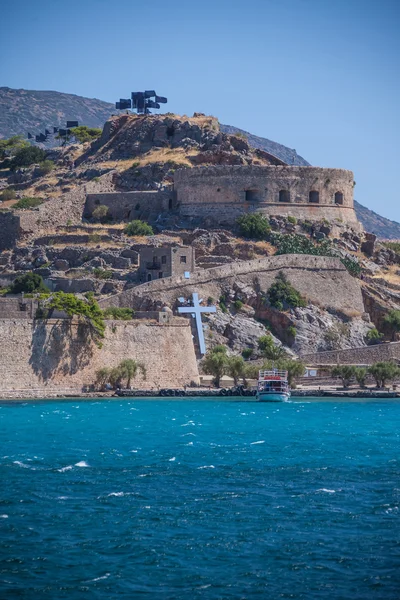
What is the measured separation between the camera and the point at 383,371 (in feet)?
216

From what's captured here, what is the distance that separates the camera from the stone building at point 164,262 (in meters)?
66.8

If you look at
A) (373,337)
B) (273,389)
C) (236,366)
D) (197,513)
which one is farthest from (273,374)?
(197,513)

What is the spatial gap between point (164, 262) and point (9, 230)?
41.6ft

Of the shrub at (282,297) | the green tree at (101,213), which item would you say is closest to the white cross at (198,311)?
the shrub at (282,297)

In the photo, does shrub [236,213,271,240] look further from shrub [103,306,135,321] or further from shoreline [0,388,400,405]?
shrub [103,306,135,321]

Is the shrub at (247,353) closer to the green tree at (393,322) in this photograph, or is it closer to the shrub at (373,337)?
the shrub at (373,337)

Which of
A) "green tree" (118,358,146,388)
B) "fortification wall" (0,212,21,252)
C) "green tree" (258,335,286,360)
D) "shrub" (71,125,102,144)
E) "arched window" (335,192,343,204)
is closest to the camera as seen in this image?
"green tree" (118,358,146,388)

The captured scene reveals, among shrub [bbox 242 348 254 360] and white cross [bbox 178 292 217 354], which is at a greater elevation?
white cross [bbox 178 292 217 354]

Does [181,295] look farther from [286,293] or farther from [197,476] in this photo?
[197,476]

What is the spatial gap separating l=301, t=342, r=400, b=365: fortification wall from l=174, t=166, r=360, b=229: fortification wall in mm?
13373

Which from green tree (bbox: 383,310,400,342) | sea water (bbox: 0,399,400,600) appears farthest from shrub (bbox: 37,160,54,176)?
sea water (bbox: 0,399,400,600)

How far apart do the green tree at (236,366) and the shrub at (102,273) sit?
29.2 ft

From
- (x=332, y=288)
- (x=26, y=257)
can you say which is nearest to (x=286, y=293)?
(x=332, y=288)

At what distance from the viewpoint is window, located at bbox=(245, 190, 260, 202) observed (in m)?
78.0
